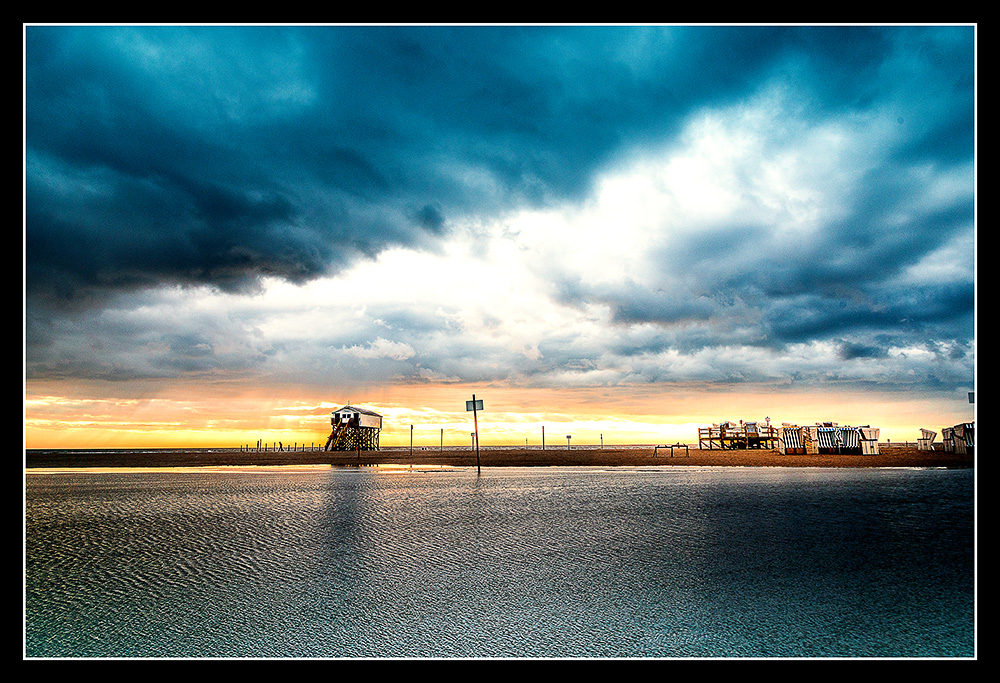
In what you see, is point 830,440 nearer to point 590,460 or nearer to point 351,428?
point 590,460

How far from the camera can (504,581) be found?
5.57m

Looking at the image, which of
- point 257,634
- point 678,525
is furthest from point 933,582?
point 257,634

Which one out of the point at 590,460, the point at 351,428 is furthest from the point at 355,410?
the point at 590,460

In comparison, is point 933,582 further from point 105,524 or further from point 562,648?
point 105,524

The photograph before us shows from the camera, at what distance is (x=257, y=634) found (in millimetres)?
4191

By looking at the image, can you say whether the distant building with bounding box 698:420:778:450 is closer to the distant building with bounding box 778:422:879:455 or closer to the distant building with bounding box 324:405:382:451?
the distant building with bounding box 778:422:879:455

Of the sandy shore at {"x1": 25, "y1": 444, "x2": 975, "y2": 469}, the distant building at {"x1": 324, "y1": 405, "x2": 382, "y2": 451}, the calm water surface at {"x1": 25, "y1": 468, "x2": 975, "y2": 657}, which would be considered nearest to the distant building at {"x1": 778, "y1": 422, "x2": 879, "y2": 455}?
the sandy shore at {"x1": 25, "y1": 444, "x2": 975, "y2": 469}

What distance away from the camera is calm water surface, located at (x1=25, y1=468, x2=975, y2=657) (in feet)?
13.3

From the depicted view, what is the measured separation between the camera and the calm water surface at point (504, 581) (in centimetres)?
405

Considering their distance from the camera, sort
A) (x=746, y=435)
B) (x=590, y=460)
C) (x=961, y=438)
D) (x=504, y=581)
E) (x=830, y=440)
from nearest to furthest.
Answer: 1. (x=504, y=581)
2. (x=961, y=438)
3. (x=590, y=460)
4. (x=830, y=440)
5. (x=746, y=435)

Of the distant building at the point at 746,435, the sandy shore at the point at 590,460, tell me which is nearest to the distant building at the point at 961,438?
the sandy shore at the point at 590,460

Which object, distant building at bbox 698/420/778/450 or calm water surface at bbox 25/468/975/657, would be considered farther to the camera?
distant building at bbox 698/420/778/450

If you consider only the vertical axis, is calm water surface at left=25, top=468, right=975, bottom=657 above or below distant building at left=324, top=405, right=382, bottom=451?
above

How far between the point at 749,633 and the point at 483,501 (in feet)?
29.2
